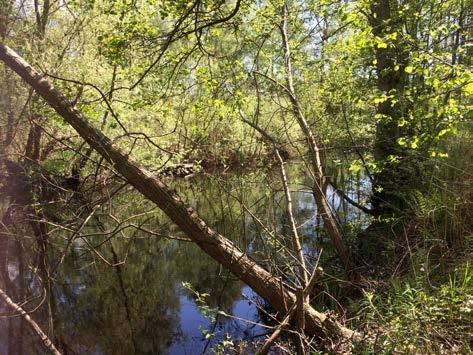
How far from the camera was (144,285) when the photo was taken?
7945mm

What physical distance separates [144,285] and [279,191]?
12.2ft

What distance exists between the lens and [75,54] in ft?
42.4

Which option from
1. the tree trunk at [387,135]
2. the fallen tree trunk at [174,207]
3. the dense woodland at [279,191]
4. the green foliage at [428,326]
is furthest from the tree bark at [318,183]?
the green foliage at [428,326]

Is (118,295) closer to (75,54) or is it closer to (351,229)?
(351,229)

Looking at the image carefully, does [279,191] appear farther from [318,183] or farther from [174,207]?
[174,207]

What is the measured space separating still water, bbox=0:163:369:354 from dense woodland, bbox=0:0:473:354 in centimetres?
5

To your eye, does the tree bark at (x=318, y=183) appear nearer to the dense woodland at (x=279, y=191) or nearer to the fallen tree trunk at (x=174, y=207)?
the dense woodland at (x=279, y=191)

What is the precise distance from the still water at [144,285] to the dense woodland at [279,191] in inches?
1.8

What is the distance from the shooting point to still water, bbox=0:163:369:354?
17.0ft

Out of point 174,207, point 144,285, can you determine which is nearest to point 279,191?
point 174,207

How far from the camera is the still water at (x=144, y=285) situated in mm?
5172

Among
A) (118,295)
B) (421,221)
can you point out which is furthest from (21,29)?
(421,221)

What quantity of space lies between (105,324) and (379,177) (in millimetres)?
4921

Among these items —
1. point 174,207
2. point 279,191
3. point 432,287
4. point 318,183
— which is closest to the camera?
point 432,287
